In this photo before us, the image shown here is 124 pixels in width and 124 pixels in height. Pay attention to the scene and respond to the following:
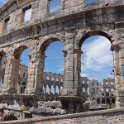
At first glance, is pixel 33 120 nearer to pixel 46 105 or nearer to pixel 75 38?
pixel 46 105

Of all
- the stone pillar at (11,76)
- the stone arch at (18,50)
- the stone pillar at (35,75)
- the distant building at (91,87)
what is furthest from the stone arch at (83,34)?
the distant building at (91,87)

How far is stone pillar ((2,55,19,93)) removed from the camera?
616 inches

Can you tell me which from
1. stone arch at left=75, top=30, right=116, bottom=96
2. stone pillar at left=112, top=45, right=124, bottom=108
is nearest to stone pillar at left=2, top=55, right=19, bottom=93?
stone arch at left=75, top=30, right=116, bottom=96

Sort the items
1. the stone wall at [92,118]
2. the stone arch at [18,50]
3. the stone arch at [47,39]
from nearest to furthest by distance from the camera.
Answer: the stone wall at [92,118]
the stone arch at [47,39]
the stone arch at [18,50]

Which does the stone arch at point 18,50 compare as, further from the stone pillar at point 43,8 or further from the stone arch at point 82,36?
the stone arch at point 82,36

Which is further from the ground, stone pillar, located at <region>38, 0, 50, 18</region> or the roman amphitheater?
stone pillar, located at <region>38, 0, 50, 18</region>

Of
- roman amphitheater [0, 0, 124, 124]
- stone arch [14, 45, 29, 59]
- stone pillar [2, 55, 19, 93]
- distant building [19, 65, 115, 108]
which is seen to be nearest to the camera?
roman amphitheater [0, 0, 124, 124]

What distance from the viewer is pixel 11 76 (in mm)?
15930

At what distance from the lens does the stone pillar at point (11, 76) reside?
51.3 feet

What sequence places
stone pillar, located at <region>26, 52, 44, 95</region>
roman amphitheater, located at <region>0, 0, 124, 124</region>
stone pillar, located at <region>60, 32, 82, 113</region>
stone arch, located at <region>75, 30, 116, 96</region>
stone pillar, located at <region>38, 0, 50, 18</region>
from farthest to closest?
stone pillar, located at <region>38, 0, 50, 18</region>
stone pillar, located at <region>26, 52, 44, 95</region>
stone arch, located at <region>75, 30, 116, 96</region>
stone pillar, located at <region>60, 32, 82, 113</region>
roman amphitheater, located at <region>0, 0, 124, 124</region>

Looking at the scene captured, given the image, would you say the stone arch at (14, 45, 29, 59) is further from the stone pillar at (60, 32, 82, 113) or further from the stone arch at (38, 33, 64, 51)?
the stone pillar at (60, 32, 82, 113)

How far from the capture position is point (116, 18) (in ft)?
43.8

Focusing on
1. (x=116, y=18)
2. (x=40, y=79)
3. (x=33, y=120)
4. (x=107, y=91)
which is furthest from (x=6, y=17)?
(x=107, y=91)

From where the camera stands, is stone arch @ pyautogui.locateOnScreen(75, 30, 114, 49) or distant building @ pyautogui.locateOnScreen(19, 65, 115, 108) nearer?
stone arch @ pyautogui.locateOnScreen(75, 30, 114, 49)
